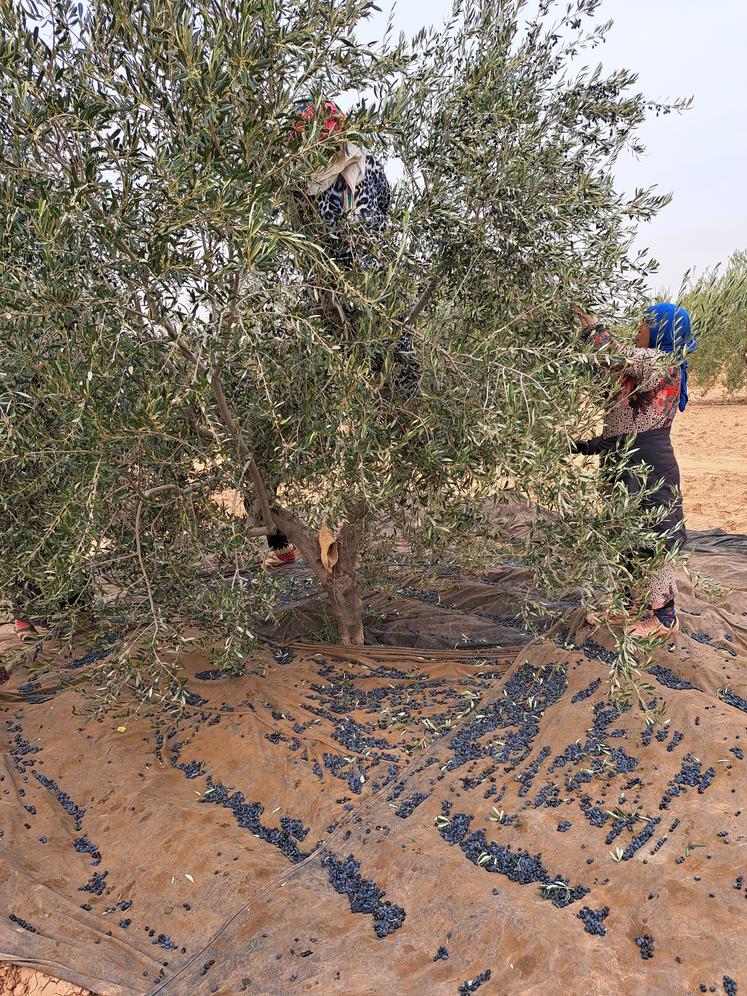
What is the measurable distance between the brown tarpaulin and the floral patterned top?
178cm

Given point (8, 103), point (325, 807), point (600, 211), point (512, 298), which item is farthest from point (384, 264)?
point (325, 807)

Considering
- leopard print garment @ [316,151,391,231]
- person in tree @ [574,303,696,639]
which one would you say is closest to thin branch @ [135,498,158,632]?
leopard print garment @ [316,151,391,231]

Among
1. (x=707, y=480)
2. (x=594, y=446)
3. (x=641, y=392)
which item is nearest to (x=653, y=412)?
(x=641, y=392)

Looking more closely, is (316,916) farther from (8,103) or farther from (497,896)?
(8,103)

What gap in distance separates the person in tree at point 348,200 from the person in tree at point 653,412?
1.58 meters

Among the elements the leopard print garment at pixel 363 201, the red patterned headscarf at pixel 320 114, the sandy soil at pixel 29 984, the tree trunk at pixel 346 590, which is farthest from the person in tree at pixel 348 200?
the sandy soil at pixel 29 984

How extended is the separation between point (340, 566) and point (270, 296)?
3.13m

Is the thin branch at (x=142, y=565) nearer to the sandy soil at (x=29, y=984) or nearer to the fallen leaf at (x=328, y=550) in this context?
the fallen leaf at (x=328, y=550)

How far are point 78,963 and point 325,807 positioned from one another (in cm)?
163

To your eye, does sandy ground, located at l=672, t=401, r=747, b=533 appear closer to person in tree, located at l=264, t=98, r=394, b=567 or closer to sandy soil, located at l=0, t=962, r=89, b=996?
person in tree, located at l=264, t=98, r=394, b=567

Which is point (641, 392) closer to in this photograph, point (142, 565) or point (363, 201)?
point (363, 201)

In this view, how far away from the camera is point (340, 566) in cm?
640

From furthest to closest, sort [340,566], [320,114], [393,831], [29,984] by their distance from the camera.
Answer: [340,566]
[393,831]
[320,114]
[29,984]

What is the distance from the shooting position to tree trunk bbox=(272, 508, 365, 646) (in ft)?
19.9
